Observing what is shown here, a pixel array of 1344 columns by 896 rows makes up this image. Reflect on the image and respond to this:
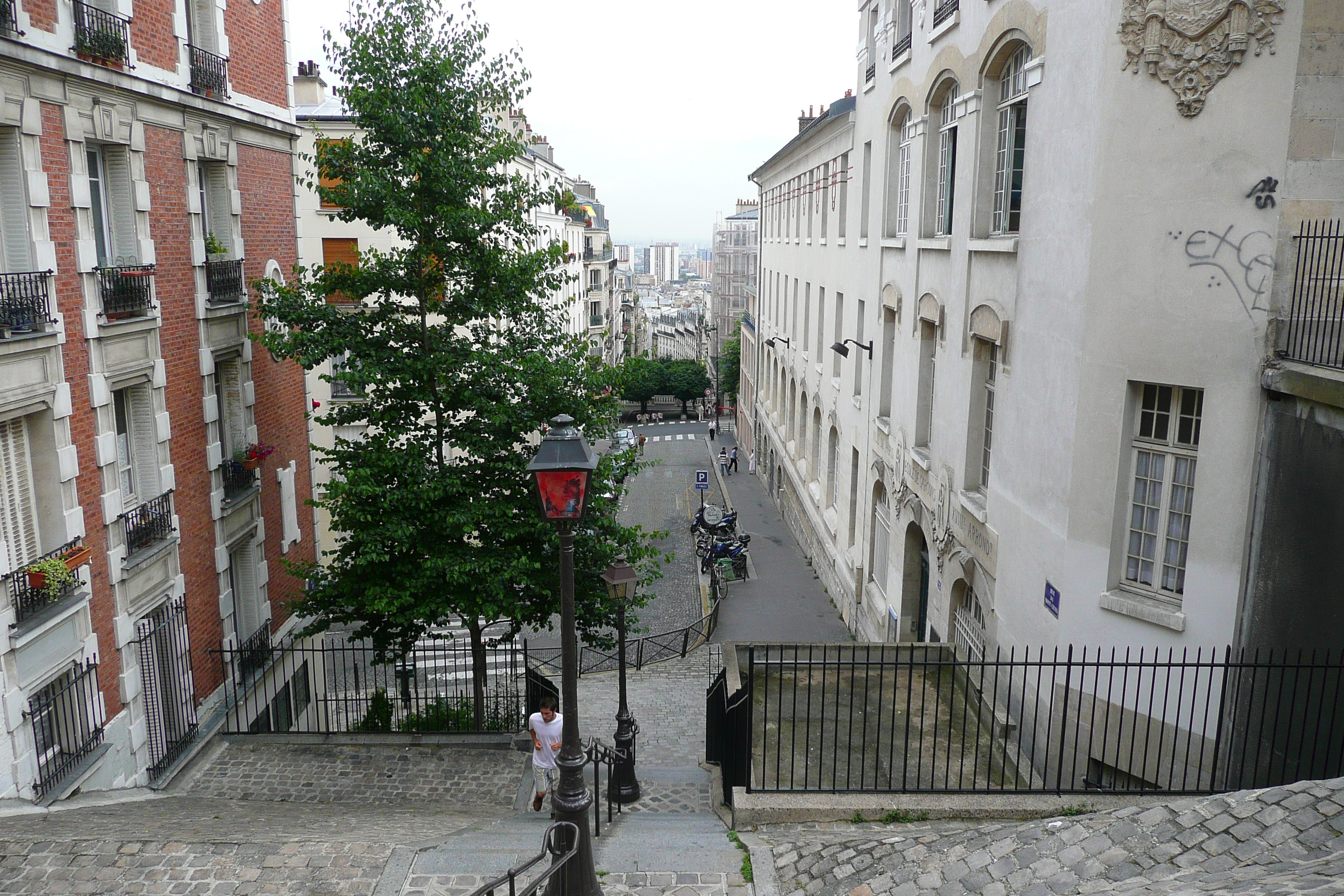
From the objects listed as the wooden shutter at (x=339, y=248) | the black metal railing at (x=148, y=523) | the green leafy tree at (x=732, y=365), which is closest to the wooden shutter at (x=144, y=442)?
the black metal railing at (x=148, y=523)

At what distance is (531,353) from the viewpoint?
1206cm

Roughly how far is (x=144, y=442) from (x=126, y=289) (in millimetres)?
1966

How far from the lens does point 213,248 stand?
13.1m

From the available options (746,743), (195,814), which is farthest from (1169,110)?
(195,814)

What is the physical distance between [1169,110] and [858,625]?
13.3 meters

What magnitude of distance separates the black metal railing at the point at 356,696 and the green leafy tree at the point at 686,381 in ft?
201

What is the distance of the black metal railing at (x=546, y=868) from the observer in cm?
573

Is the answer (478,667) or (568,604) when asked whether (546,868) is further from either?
(478,667)

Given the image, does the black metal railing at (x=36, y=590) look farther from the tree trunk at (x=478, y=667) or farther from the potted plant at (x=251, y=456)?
the tree trunk at (x=478, y=667)

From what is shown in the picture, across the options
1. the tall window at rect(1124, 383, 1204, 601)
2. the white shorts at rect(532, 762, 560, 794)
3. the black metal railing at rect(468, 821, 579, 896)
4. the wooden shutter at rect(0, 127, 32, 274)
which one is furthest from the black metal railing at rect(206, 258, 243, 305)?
the tall window at rect(1124, 383, 1204, 601)

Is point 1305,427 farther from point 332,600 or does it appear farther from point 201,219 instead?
point 201,219

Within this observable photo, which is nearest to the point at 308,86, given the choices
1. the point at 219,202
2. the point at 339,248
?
the point at 339,248

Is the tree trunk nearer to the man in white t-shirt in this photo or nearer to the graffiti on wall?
the man in white t-shirt

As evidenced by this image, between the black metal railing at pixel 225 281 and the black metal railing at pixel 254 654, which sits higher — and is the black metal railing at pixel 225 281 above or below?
above
